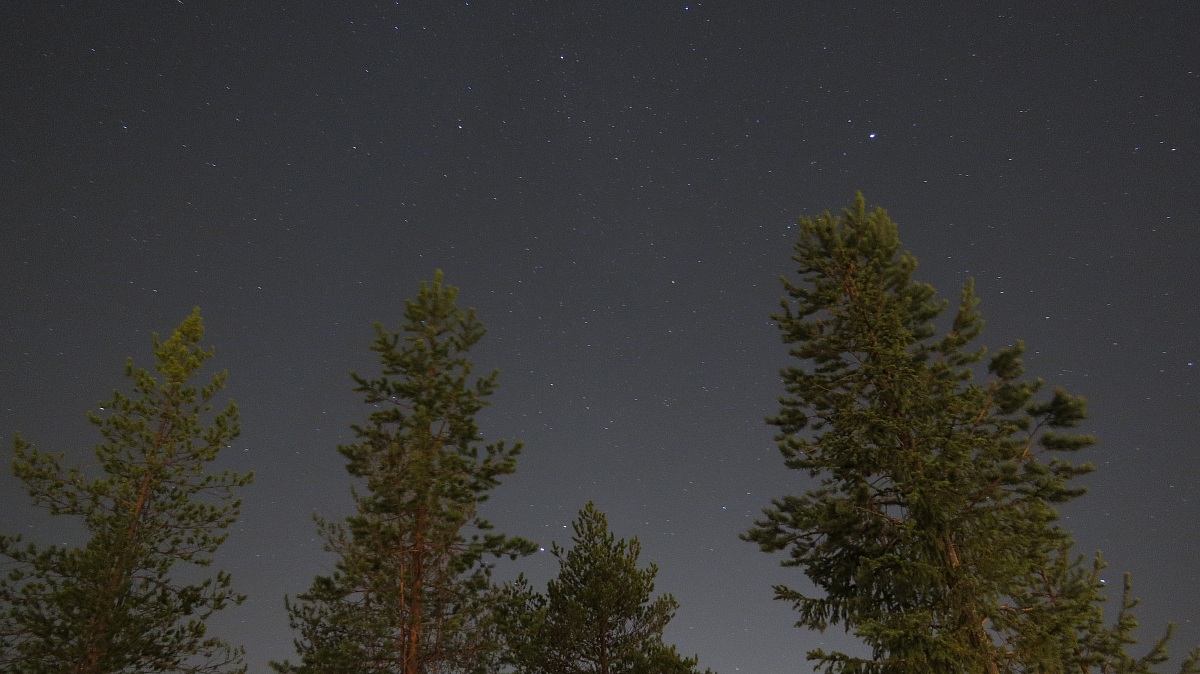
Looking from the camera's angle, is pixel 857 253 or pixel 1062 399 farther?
pixel 857 253

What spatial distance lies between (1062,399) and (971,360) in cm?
197

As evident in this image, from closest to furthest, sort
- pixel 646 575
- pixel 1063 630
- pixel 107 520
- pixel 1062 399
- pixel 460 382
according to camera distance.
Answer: pixel 1063 630, pixel 1062 399, pixel 107 520, pixel 460 382, pixel 646 575

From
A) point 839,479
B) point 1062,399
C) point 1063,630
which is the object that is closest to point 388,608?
point 839,479

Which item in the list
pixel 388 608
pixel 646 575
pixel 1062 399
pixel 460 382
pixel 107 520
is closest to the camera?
pixel 1062 399

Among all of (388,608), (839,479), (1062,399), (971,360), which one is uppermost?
(971,360)

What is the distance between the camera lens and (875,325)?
53.8 ft

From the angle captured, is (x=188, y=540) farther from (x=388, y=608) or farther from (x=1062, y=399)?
(x=1062, y=399)

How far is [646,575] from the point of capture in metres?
22.2

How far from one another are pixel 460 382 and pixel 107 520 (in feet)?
27.9

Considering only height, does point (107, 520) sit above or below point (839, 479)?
below

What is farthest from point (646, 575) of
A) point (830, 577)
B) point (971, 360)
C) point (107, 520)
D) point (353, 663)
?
point (107, 520)

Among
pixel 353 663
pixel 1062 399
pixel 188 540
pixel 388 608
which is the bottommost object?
pixel 353 663

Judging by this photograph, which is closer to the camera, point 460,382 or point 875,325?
point 875,325

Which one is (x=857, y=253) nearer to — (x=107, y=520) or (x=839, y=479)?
(x=839, y=479)
